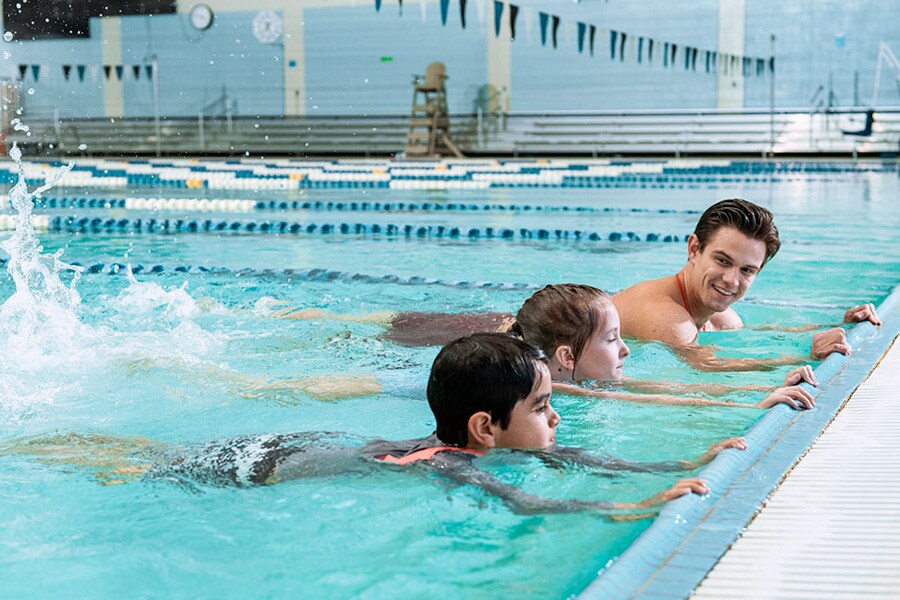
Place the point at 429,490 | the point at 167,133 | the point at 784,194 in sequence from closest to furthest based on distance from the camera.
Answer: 1. the point at 429,490
2. the point at 784,194
3. the point at 167,133

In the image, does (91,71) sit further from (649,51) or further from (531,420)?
(531,420)

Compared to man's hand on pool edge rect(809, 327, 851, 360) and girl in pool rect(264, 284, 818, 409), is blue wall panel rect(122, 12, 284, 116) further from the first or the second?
girl in pool rect(264, 284, 818, 409)

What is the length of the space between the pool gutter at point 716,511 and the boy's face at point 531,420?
33 centimetres

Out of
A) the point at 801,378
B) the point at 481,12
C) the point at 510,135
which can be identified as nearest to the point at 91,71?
the point at 481,12

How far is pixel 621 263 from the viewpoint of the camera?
6070mm

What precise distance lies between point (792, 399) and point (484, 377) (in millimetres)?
893

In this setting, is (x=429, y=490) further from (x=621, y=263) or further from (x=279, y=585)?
(x=621, y=263)

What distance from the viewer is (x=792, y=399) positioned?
2.50m

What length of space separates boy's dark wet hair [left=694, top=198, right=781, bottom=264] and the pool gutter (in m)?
0.47

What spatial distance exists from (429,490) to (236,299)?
308 centimetres

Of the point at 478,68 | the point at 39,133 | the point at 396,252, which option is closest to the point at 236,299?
the point at 396,252

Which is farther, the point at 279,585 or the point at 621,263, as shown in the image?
the point at 621,263

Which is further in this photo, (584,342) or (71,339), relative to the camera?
(71,339)

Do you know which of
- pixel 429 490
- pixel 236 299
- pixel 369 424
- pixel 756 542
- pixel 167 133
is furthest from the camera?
pixel 167 133
